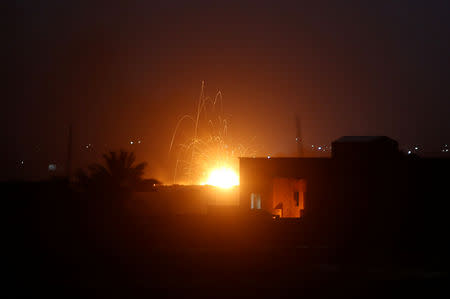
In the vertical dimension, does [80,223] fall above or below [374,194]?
below

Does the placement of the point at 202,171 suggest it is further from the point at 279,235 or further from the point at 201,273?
the point at 201,273

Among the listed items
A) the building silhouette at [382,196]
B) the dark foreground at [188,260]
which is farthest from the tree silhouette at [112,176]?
the building silhouette at [382,196]

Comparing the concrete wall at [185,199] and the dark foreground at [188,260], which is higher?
the concrete wall at [185,199]

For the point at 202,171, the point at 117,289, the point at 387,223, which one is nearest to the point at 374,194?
the point at 387,223

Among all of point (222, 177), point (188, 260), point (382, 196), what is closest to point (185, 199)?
point (222, 177)

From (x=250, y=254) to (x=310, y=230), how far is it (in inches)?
165

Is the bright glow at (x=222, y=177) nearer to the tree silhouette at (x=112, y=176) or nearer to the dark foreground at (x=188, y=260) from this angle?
the tree silhouette at (x=112, y=176)

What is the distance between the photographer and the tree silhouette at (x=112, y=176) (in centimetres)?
2748

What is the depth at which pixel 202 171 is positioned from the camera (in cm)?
4266

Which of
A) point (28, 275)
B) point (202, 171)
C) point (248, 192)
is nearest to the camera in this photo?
point (28, 275)

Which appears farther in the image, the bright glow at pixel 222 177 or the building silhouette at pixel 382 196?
the bright glow at pixel 222 177

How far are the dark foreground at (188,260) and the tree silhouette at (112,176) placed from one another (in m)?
7.74

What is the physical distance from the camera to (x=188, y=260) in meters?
12.9

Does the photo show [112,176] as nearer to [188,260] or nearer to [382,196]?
[188,260]
